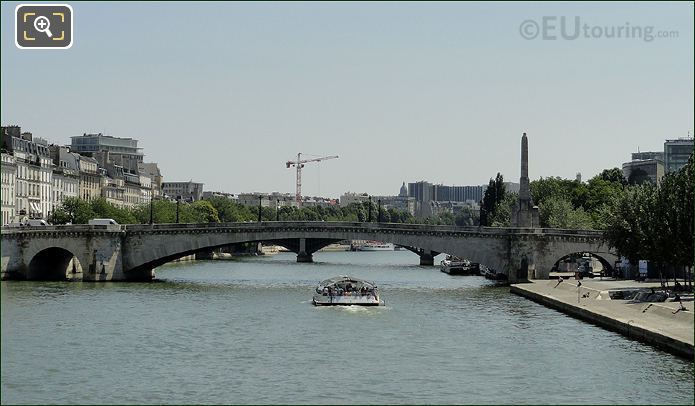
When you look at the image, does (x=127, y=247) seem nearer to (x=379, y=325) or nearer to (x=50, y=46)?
(x=379, y=325)

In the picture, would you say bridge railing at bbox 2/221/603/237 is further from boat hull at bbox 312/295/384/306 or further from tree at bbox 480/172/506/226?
tree at bbox 480/172/506/226

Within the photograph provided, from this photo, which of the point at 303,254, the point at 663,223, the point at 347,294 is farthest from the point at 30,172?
the point at 663,223

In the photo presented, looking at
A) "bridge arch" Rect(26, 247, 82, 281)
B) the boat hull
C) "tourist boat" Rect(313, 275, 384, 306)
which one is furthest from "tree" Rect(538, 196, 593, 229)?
"bridge arch" Rect(26, 247, 82, 281)

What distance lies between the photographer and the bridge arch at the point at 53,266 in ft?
321

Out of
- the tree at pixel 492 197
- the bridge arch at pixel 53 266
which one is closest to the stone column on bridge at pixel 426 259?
the tree at pixel 492 197

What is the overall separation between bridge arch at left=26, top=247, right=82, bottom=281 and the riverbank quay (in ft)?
131

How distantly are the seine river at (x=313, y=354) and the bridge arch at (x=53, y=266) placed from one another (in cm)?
1868

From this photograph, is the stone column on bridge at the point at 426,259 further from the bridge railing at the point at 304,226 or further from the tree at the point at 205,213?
the bridge railing at the point at 304,226

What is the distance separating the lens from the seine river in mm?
38781

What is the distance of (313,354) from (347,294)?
26.9 meters

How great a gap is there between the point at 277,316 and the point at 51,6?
143 ft

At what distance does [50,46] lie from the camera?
22969 millimetres

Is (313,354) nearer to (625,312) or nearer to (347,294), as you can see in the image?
(625,312)

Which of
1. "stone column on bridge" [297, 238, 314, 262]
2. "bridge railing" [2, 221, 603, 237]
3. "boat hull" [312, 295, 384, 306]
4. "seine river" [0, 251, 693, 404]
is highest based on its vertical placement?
"bridge railing" [2, 221, 603, 237]
